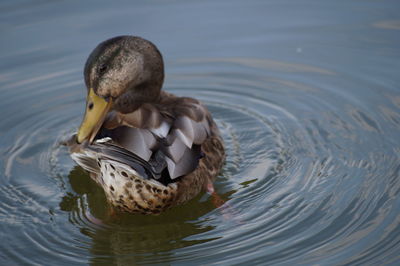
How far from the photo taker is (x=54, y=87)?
23.6 feet

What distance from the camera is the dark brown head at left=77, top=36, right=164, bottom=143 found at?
4.78 metres

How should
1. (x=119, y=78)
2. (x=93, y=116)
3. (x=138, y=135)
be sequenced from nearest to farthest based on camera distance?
1. (x=138, y=135)
2. (x=93, y=116)
3. (x=119, y=78)

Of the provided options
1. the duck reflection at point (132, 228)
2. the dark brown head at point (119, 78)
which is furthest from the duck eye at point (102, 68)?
the duck reflection at point (132, 228)

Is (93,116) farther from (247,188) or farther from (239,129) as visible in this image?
(239,129)

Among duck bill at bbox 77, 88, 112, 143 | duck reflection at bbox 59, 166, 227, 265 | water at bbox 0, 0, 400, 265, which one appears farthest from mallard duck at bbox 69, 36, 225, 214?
water at bbox 0, 0, 400, 265

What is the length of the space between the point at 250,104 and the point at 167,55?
142 centimetres

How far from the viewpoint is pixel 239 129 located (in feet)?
20.8

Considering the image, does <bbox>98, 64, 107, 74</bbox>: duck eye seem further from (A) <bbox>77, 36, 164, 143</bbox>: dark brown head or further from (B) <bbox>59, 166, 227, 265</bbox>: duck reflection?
(B) <bbox>59, 166, 227, 265</bbox>: duck reflection

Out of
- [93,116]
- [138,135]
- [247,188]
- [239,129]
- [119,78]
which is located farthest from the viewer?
[239,129]

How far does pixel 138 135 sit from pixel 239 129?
2.03 m

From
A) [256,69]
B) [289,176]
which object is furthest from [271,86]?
[289,176]

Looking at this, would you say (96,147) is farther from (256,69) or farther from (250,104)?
(256,69)

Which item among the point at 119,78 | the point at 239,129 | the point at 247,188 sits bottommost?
the point at 247,188

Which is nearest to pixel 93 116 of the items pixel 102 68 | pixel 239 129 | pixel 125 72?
pixel 102 68
